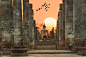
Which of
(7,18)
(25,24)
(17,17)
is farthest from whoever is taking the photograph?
(25,24)

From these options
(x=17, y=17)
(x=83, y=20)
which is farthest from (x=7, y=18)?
(x=83, y=20)

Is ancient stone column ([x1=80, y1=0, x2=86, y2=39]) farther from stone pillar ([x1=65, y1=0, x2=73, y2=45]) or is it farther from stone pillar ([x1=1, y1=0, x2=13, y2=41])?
stone pillar ([x1=1, y1=0, x2=13, y2=41])

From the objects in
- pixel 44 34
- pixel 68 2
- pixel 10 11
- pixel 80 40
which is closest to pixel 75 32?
pixel 80 40

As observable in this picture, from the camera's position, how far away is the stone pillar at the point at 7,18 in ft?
32.8

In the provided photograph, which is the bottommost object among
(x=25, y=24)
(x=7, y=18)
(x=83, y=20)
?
(x=25, y=24)

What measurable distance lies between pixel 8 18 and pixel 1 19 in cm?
50

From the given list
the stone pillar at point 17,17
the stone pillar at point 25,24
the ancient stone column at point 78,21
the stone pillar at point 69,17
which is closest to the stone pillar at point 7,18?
the stone pillar at point 17,17

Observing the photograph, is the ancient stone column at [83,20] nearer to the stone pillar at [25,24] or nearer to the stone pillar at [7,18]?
the stone pillar at [7,18]

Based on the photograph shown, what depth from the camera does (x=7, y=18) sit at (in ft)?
32.8

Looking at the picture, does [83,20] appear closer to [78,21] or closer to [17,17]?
[78,21]

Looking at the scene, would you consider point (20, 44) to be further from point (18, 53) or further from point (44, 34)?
point (44, 34)

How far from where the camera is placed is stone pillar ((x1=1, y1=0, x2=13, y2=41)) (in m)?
9.98

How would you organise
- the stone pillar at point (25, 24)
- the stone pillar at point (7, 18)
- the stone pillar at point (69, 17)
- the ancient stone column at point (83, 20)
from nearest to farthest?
1. the stone pillar at point (7, 18)
2. the ancient stone column at point (83, 20)
3. the stone pillar at point (69, 17)
4. the stone pillar at point (25, 24)

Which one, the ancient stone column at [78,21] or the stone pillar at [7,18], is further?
the ancient stone column at [78,21]
